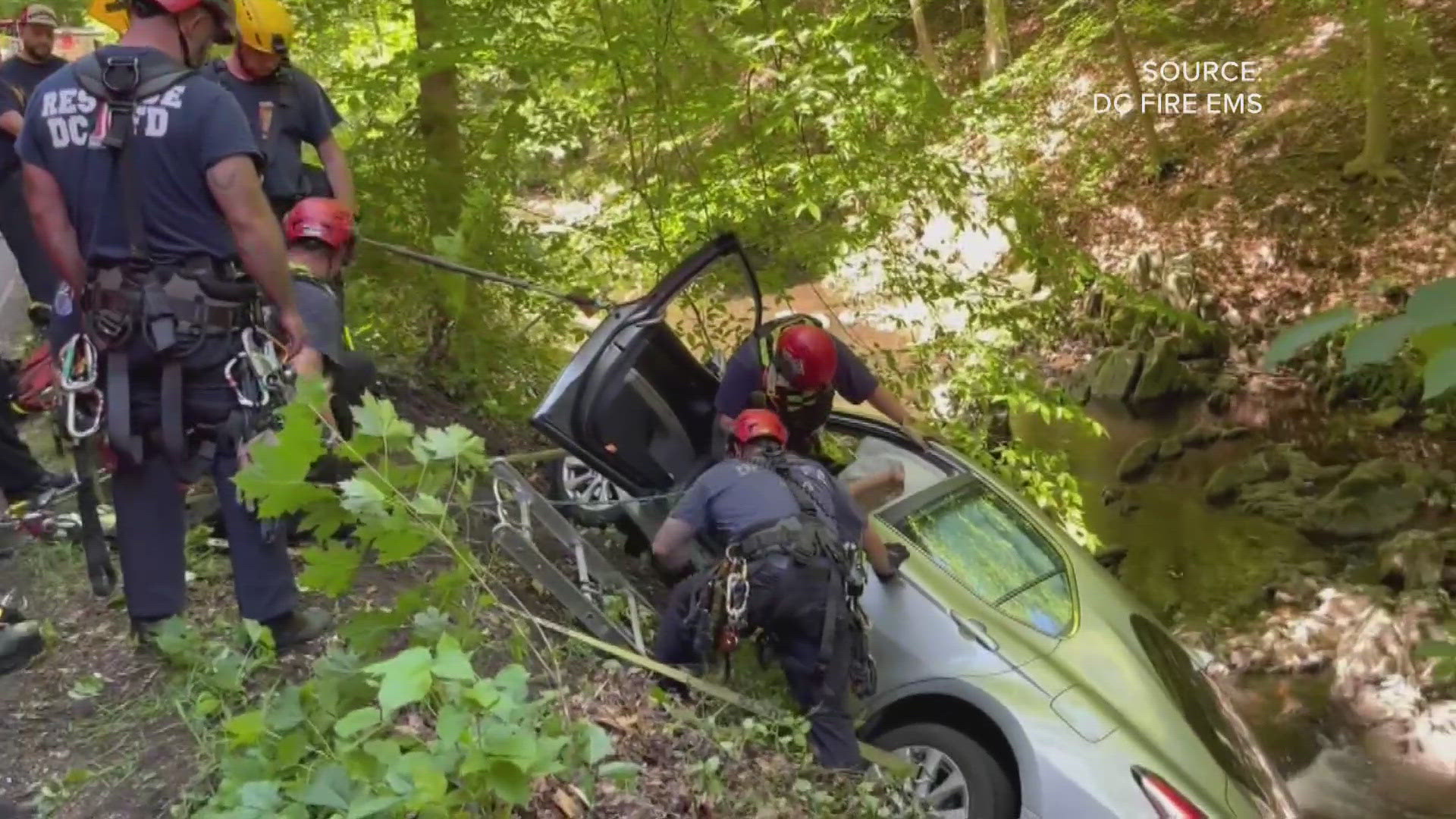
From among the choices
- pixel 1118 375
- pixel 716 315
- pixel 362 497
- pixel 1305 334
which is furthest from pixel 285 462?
pixel 1118 375

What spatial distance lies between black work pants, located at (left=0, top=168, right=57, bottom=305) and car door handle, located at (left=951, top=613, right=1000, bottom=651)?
4467 millimetres

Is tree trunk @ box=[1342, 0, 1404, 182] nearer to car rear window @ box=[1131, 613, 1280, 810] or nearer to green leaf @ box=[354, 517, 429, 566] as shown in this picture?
car rear window @ box=[1131, 613, 1280, 810]

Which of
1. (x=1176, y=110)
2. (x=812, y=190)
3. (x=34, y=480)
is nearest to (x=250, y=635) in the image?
(x=34, y=480)

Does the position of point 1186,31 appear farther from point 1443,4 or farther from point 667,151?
point 667,151

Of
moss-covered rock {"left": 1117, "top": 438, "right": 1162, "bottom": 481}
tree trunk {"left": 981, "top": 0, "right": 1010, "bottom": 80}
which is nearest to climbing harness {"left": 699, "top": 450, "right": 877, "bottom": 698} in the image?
moss-covered rock {"left": 1117, "top": 438, "right": 1162, "bottom": 481}

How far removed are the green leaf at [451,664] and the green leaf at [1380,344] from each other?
5.34 ft

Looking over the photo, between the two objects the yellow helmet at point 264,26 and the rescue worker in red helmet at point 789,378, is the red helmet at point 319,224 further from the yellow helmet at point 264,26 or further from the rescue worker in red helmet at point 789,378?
the rescue worker in red helmet at point 789,378

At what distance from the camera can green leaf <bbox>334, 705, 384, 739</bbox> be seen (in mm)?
2514

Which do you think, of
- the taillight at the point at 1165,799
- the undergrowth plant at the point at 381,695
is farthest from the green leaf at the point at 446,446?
the taillight at the point at 1165,799

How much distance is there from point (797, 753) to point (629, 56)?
339 centimetres

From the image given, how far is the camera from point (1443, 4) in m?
15.7

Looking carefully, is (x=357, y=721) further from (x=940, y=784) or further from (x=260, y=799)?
(x=940, y=784)

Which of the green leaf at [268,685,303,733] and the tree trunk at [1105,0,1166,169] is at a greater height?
the tree trunk at [1105,0,1166,169]

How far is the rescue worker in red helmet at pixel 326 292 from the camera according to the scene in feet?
12.6
